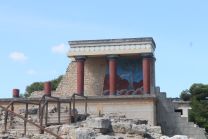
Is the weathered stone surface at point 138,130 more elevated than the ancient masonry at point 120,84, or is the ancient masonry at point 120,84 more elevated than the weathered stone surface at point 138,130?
the ancient masonry at point 120,84

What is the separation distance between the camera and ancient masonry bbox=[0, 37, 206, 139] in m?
29.6

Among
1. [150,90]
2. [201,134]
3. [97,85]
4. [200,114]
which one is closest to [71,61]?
[97,85]

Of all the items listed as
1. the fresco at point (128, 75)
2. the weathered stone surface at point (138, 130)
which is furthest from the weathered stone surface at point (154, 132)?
the fresco at point (128, 75)

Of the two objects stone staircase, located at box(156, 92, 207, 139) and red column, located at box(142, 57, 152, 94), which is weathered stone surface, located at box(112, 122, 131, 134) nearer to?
stone staircase, located at box(156, 92, 207, 139)

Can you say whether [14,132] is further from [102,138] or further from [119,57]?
[119,57]

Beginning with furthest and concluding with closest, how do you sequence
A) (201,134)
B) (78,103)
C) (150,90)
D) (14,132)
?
(150,90)
(78,103)
(201,134)
(14,132)

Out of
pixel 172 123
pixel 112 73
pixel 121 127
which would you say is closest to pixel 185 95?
pixel 112 73

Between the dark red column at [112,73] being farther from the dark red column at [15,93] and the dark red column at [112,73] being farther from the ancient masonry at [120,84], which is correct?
the dark red column at [15,93]

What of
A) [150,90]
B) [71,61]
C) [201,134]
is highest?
[71,61]

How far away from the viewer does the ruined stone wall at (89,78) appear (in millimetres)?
38750

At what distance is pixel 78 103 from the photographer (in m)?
30.6

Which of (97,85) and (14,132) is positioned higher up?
(97,85)

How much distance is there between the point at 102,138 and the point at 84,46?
66.0ft

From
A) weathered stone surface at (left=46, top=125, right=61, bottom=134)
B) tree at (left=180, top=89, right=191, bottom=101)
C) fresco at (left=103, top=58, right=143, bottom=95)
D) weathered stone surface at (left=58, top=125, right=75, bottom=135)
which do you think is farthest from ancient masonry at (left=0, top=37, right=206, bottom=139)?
tree at (left=180, top=89, right=191, bottom=101)
